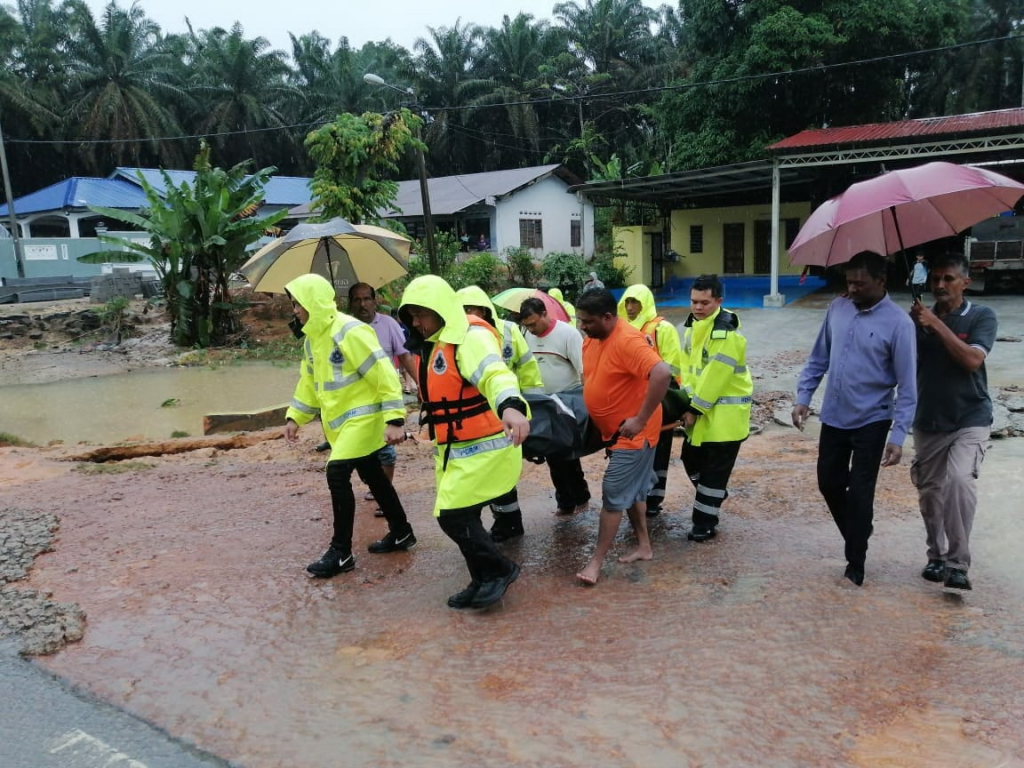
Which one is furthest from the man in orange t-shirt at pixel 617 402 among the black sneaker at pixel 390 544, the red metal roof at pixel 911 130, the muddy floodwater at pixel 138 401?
the red metal roof at pixel 911 130

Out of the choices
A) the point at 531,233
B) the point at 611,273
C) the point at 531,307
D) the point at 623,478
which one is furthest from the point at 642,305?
the point at 531,233

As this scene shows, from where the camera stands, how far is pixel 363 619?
3816 millimetres

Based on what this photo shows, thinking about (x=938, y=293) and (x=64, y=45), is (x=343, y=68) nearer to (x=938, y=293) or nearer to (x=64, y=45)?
(x=64, y=45)

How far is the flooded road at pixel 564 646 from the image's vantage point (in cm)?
274

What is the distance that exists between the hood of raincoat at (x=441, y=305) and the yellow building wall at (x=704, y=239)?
77.8ft

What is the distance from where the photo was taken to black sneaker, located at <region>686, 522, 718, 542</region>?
468 cm

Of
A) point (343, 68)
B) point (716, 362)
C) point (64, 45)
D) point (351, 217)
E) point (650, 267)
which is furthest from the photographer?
point (343, 68)

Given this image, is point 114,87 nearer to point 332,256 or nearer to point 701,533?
point 332,256

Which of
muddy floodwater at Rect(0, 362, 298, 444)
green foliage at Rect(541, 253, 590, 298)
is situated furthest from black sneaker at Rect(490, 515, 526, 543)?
green foliage at Rect(541, 253, 590, 298)

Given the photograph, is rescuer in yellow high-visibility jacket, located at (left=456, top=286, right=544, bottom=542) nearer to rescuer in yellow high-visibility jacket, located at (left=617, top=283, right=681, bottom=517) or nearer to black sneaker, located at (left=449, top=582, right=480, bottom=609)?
black sneaker, located at (left=449, top=582, right=480, bottom=609)

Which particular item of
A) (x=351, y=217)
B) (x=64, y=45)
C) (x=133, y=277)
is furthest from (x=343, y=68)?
(x=351, y=217)

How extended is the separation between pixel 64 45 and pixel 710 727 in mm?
51293

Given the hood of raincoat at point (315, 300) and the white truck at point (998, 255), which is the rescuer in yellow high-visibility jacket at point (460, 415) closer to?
the hood of raincoat at point (315, 300)

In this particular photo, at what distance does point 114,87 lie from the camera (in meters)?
41.0
